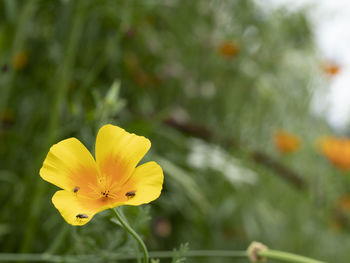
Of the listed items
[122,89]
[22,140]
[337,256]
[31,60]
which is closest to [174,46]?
[122,89]

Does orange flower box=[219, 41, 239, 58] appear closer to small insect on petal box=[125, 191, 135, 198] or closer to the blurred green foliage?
the blurred green foliage

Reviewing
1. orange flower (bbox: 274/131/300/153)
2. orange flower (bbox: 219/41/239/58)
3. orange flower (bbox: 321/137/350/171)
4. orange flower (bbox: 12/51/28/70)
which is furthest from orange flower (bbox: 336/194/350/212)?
orange flower (bbox: 12/51/28/70)

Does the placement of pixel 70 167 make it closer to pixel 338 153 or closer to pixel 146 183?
pixel 146 183

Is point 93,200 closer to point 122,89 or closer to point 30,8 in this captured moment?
point 30,8

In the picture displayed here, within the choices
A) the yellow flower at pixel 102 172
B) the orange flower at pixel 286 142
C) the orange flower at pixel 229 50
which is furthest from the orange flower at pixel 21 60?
the orange flower at pixel 286 142

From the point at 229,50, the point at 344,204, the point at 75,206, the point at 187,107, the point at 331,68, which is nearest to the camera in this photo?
the point at 75,206

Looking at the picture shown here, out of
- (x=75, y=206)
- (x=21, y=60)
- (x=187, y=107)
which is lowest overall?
(x=75, y=206)

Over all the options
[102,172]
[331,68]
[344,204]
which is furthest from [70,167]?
[344,204]
